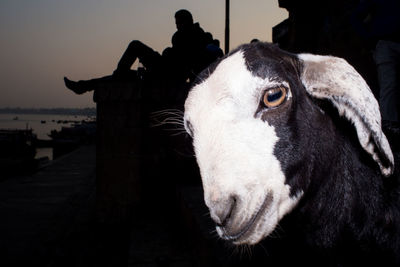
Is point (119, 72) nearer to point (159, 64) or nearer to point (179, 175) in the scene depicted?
point (159, 64)

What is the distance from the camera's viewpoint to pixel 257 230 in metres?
1.23

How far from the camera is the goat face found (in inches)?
45.9

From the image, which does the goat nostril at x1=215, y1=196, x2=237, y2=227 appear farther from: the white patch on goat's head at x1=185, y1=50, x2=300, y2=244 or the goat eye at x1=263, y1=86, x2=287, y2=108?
the goat eye at x1=263, y1=86, x2=287, y2=108

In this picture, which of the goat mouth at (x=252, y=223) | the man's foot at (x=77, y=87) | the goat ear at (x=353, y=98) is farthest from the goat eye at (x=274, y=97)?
the man's foot at (x=77, y=87)

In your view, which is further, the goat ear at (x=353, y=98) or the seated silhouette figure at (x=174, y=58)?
the seated silhouette figure at (x=174, y=58)

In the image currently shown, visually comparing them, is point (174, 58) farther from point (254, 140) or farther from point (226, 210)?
point (226, 210)

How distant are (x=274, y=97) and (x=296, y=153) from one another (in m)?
0.26

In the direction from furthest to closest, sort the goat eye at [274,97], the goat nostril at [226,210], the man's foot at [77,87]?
the man's foot at [77,87] < the goat eye at [274,97] < the goat nostril at [226,210]

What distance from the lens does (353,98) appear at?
121 centimetres

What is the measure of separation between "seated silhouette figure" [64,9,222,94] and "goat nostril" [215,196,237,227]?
9.85 feet

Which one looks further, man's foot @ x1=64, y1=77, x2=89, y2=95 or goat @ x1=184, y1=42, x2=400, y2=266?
man's foot @ x1=64, y1=77, x2=89, y2=95

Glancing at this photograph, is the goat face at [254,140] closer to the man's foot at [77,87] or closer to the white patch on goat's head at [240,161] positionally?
the white patch on goat's head at [240,161]

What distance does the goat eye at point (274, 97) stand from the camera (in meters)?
1.28

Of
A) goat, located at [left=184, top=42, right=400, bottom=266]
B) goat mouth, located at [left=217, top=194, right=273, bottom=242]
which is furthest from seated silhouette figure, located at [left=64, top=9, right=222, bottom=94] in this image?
goat mouth, located at [left=217, top=194, right=273, bottom=242]
